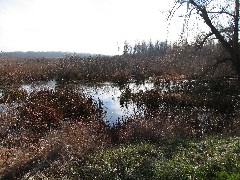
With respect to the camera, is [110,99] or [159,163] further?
[110,99]

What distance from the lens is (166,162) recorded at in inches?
338

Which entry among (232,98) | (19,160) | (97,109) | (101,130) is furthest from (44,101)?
(232,98)

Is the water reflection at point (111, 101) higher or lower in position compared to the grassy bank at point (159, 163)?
lower

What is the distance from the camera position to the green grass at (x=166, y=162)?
7.89 metres

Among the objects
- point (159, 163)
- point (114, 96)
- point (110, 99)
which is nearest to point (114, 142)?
point (159, 163)

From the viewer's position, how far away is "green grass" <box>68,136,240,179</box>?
25.9 ft

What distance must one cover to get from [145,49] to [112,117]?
83.9m

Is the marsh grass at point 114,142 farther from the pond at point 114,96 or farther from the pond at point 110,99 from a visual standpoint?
the pond at point 110,99

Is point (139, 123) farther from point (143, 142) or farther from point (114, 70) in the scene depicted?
point (114, 70)

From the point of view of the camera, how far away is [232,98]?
20.5m

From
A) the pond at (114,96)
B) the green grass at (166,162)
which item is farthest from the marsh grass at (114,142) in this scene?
the pond at (114,96)

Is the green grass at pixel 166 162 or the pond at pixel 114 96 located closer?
the green grass at pixel 166 162

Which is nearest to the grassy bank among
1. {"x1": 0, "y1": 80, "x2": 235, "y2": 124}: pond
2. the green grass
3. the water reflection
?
the green grass

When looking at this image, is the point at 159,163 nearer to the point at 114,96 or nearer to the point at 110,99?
the point at 110,99
